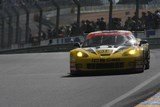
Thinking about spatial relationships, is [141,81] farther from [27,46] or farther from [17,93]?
[27,46]

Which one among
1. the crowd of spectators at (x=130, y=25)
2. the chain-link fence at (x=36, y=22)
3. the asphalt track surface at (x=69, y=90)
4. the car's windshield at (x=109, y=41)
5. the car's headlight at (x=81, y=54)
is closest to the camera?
the asphalt track surface at (x=69, y=90)

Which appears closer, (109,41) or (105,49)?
(105,49)

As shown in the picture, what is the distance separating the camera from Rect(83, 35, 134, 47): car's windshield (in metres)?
14.9

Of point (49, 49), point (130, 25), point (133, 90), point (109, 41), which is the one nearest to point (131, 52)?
point (109, 41)

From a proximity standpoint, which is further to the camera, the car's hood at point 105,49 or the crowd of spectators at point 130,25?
the crowd of spectators at point 130,25

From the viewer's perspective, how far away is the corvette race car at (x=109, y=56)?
45.8 feet

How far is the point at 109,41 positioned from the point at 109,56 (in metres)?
1.20

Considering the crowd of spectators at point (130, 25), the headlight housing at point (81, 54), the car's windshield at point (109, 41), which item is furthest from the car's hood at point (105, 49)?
the crowd of spectators at point (130, 25)

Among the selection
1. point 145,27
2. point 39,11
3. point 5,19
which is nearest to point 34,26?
point 5,19

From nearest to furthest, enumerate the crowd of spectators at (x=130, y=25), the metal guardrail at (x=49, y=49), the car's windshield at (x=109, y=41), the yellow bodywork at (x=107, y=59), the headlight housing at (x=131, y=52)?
the yellow bodywork at (x=107, y=59) → the headlight housing at (x=131, y=52) → the car's windshield at (x=109, y=41) → the crowd of spectators at (x=130, y=25) → the metal guardrail at (x=49, y=49)

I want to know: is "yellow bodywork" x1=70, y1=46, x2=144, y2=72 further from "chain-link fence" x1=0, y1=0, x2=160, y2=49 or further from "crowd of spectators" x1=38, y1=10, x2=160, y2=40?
"chain-link fence" x1=0, y1=0, x2=160, y2=49

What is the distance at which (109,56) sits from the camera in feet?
45.6

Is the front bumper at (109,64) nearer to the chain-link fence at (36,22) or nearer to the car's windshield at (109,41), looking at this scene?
the car's windshield at (109,41)

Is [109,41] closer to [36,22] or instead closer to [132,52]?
[132,52]
